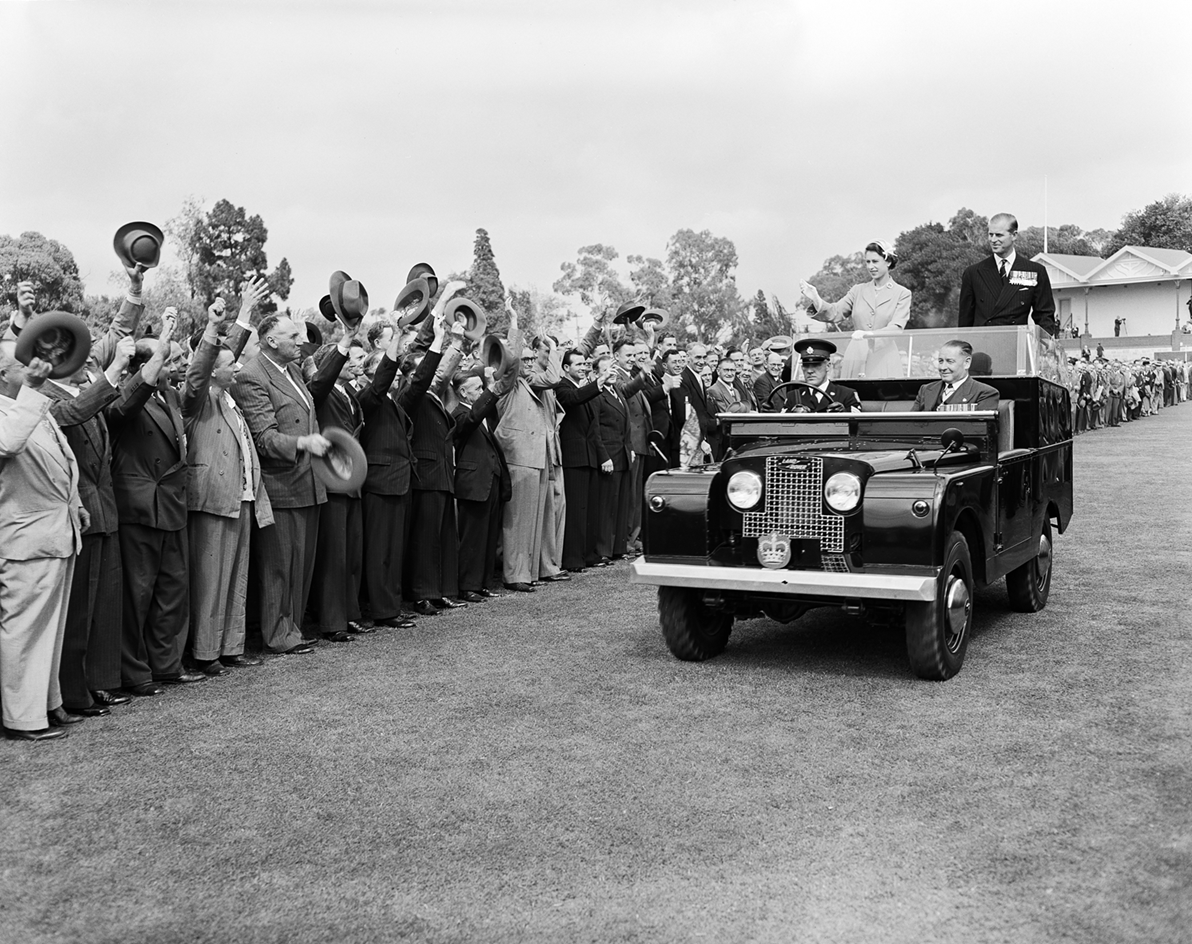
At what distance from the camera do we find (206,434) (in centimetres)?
715

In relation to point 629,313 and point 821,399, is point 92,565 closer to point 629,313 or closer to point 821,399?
point 821,399

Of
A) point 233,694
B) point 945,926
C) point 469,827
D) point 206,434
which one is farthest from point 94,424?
point 945,926

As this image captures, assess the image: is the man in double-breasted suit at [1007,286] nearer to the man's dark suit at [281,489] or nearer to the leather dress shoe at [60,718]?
the man's dark suit at [281,489]

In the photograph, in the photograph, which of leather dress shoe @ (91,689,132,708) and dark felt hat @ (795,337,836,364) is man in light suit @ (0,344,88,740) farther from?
dark felt hat @ (795,337,836,364)

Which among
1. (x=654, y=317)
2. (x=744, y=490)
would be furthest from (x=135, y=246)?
(x=654, y=317)

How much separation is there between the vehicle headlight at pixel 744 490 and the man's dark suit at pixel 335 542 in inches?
104

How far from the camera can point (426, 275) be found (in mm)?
8305

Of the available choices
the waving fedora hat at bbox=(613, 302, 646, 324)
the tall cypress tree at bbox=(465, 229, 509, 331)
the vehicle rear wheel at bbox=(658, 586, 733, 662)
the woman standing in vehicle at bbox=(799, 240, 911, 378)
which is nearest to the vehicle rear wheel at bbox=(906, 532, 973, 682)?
the vehicle rear wheel at bbox=(658, 586, 733, 662)

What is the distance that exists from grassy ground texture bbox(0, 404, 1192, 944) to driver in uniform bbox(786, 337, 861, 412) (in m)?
1.83

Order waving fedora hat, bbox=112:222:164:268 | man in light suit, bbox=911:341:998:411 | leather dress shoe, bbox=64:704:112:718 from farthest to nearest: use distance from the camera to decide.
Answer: man in light suit, bbox=911:341:998:411, waving fedora hat, bbox=112:222:164:268, leather dress shoe, bbox=64:704:112:718

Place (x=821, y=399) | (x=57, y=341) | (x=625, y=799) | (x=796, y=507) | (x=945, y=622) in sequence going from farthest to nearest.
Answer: (x=821, y=399)
(x=796, y=507)
(x=945, y=622)
(x=57, y=341)
(x=625, y=799)

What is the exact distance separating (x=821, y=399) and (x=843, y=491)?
210cm

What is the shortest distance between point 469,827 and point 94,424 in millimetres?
3285

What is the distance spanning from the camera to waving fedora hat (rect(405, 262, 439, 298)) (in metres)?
8.26
